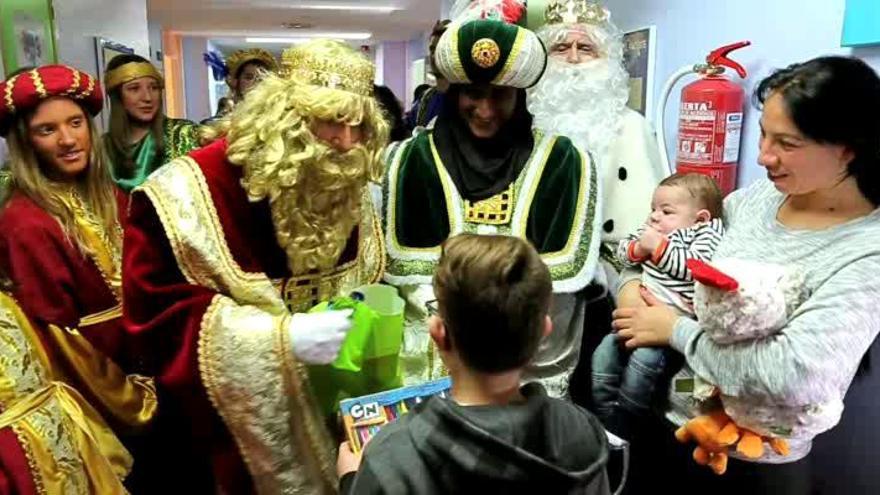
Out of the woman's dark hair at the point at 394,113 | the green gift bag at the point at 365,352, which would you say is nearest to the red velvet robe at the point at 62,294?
the green gift bag at the point at 365,352

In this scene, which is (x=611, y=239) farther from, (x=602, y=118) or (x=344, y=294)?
(x=344, y=294)

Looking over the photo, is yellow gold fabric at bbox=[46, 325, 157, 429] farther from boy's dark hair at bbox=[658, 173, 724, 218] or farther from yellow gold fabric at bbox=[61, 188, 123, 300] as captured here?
boy's dark hair at bbox=[658, 173, 724, 218]

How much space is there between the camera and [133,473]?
7.23 feet

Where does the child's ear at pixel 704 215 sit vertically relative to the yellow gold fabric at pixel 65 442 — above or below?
above

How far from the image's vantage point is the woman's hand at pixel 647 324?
5.31ft

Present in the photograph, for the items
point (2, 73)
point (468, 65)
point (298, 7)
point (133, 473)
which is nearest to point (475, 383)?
point (468, 65)

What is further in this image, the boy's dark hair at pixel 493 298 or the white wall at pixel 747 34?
the white wall at pixel 747 34

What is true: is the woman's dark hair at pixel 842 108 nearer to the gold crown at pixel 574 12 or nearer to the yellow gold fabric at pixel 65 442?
the gold crown at pixel 574 12

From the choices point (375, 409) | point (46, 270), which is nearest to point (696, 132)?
point (375, 409)

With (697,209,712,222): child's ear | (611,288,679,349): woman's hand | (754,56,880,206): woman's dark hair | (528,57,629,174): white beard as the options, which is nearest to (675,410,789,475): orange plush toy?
(611,288,679,349): woman's hand

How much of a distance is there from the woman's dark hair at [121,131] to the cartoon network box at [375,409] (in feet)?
6.78

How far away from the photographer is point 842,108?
1.24 meters

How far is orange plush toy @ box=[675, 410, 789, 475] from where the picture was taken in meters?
1.34

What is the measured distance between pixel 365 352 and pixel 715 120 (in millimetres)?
1412
